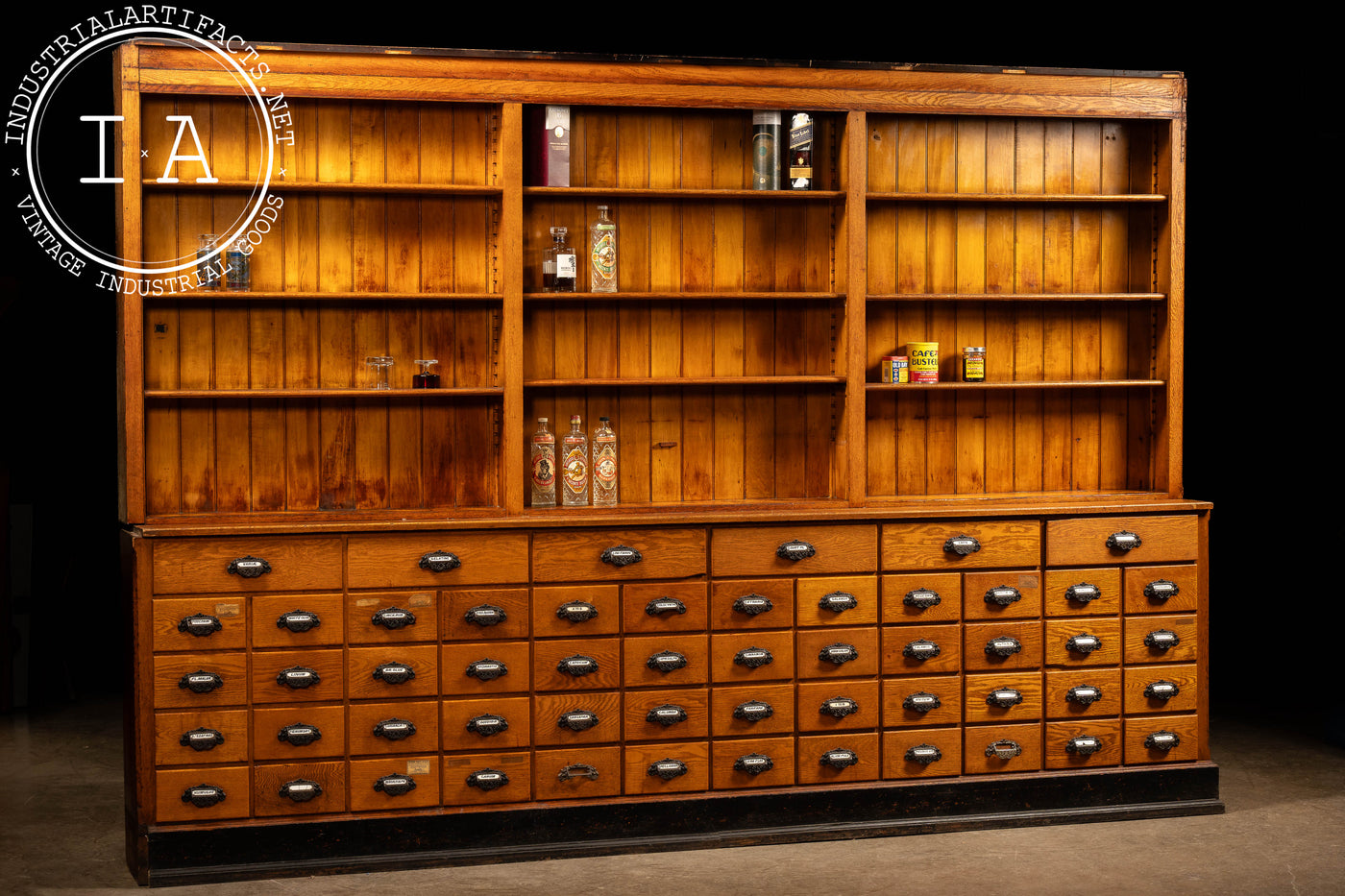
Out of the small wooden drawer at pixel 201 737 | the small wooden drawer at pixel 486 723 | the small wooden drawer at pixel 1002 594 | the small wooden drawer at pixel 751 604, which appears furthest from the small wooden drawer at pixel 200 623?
the small wooden drawer at pixel 1002 594

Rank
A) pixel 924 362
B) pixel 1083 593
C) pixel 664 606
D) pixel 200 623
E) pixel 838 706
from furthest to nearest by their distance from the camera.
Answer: pixel 924 362 → pixel 1083 593 → pixel 838 706 → pixel 664 606 → pixel 200 623

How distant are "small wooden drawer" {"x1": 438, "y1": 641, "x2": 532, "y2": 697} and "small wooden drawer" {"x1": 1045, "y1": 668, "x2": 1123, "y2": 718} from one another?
167 centimetres

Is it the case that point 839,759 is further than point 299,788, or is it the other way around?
point 839,759

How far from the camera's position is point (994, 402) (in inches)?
181

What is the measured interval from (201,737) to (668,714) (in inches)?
53.1

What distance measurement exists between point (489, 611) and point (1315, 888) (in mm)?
2408

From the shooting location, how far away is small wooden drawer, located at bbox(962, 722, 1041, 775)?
4.19 m

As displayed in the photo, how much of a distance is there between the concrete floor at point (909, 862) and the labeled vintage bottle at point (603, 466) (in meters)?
1.13

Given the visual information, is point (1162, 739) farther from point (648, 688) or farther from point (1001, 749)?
point (648, 688)

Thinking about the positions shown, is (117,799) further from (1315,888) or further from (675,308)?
(1315,888)

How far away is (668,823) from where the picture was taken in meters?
4.01

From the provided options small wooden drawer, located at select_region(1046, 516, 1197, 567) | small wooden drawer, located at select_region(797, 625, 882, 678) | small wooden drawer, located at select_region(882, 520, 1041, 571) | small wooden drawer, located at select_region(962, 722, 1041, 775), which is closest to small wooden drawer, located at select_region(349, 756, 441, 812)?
small wooden drawer, located at select_region(797, 625, 882, 678)

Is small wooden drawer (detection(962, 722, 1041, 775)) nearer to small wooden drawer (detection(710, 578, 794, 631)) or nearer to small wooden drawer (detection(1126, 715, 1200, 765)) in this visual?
small wooden drawer (detection(1126, 715, 1200, 765))
